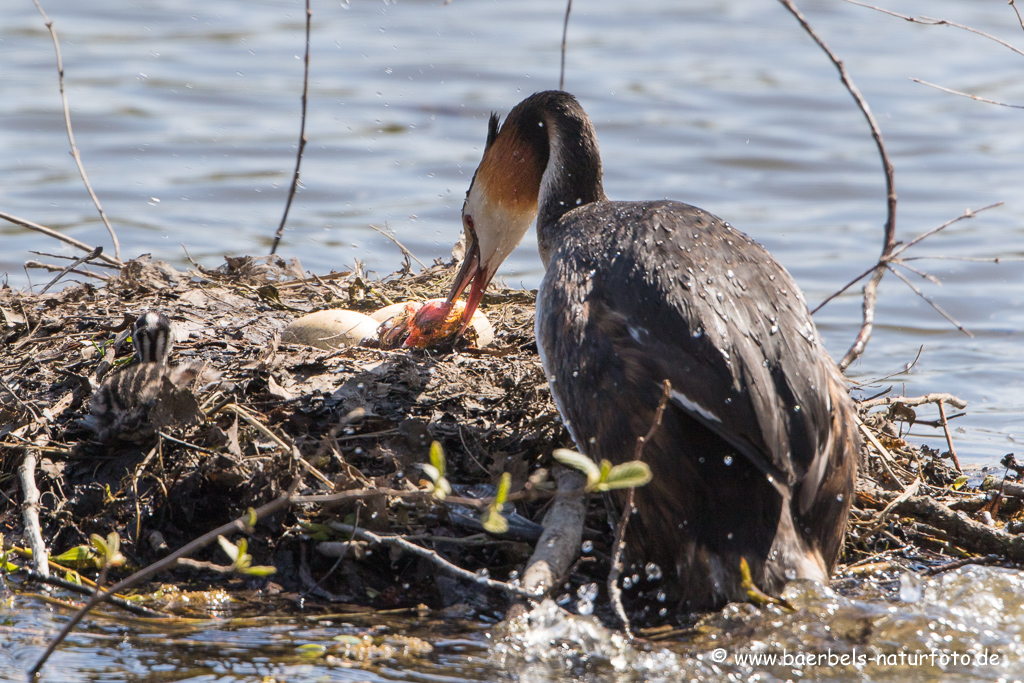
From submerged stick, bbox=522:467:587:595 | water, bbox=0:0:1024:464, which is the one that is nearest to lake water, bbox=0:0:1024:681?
water, bbox=0:0:1024:464

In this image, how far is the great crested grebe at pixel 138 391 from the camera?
385 cm

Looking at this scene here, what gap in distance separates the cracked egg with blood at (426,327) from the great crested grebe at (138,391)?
3.10ft

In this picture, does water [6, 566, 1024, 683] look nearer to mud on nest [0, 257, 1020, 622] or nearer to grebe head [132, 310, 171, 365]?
mud on nest [0, 257, 1020, 622]

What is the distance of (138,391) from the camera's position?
3848 mm

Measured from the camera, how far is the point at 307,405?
166 inches

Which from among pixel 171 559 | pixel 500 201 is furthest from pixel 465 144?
pixel 171 559

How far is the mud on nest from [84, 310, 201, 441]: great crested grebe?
0.33 feet

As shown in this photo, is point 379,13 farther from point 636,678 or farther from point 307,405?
point 636,678

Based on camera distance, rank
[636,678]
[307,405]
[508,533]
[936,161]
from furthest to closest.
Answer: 1. [936,161]
2. [307,405]
3. [508,533]
4. [636,678]

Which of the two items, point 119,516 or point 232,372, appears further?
point 232,372

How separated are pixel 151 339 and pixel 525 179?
199 centimetres

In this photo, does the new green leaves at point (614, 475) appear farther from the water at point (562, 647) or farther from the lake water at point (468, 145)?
Result: the lake water at point (468, 145)

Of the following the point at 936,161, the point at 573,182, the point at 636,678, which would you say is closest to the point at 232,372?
the point at 573,182

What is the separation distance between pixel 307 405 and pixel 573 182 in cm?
159
